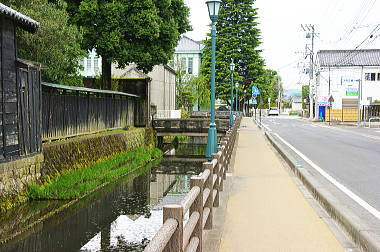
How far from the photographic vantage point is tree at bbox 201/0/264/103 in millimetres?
57625

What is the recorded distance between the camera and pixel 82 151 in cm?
1608

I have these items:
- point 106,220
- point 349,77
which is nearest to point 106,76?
point 106,220

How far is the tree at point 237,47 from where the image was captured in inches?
2269

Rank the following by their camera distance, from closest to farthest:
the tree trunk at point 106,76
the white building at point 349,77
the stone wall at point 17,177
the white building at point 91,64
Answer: the stone wall at point 17,177 < the tree trunk at point 106,76 < the white building at point 91,64 < the white building at point 349,77

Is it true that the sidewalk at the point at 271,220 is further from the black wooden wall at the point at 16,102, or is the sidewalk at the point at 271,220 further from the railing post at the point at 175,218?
the black wooden wall at the point at 16,102

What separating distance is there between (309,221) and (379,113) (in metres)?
50.3

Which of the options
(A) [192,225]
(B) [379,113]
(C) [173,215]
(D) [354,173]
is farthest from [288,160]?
(B) [379,113]

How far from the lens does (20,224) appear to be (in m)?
10.2

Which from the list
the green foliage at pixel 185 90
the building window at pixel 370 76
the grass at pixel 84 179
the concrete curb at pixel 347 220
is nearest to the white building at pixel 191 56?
the green foliage at pixel 185 90

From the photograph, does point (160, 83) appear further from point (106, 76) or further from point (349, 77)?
point (349, 77)

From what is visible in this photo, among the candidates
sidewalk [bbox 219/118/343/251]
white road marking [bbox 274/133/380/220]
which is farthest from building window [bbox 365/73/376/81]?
sidewalk [bbox 219/118/343/251]

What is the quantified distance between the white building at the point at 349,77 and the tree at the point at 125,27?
123 ft

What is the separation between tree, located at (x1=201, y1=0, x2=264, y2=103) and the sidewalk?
47025 millimetres

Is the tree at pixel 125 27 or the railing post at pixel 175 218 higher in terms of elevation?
the tree at pixel 125 27
